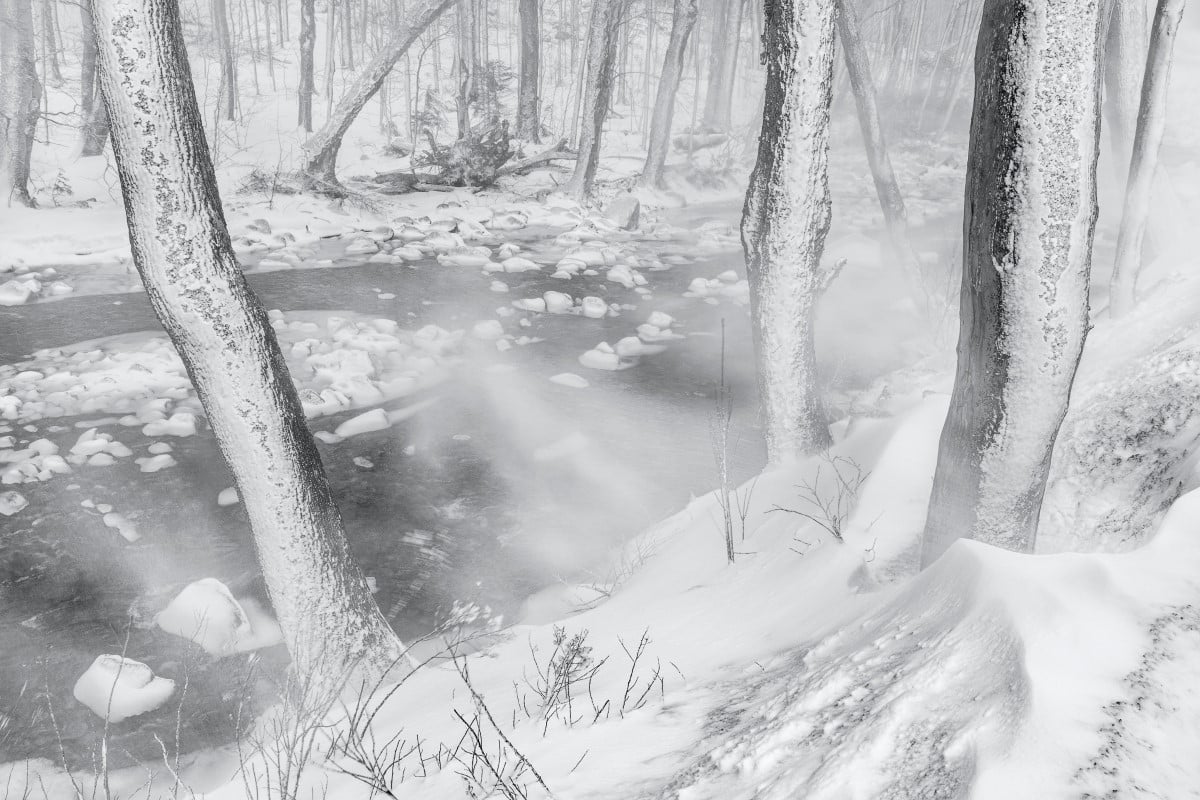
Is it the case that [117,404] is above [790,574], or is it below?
below

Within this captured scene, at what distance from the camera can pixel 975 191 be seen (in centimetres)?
221

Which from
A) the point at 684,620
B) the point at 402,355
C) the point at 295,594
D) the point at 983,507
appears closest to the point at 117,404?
the point at 402,355

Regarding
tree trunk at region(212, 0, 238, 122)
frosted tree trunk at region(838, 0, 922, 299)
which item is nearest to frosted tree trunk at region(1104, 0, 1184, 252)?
frosted tree trunk at region(838, 0, 922, 299)

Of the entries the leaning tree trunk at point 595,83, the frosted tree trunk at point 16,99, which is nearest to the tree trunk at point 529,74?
the leaning tree trunk at point 595,83

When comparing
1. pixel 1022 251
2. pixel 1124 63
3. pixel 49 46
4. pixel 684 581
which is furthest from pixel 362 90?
pixel 49 46

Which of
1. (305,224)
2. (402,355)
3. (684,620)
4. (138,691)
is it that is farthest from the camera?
(305,224)

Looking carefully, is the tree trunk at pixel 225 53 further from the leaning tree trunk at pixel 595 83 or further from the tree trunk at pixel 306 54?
the leaning tree trunk at pixel 595 83

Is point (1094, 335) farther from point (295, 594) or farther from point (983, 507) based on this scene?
point (295, 594)

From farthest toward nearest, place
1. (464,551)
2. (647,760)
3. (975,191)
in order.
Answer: (464,551), (975,191), (647,760)

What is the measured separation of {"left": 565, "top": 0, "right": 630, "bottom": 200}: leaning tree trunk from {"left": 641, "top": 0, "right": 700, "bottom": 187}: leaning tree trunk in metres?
1.06

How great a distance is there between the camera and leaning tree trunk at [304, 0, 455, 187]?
428 inches

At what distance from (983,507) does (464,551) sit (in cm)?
315

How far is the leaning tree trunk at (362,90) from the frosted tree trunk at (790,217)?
845cm

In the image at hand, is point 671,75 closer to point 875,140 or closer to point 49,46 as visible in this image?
point 875,140
